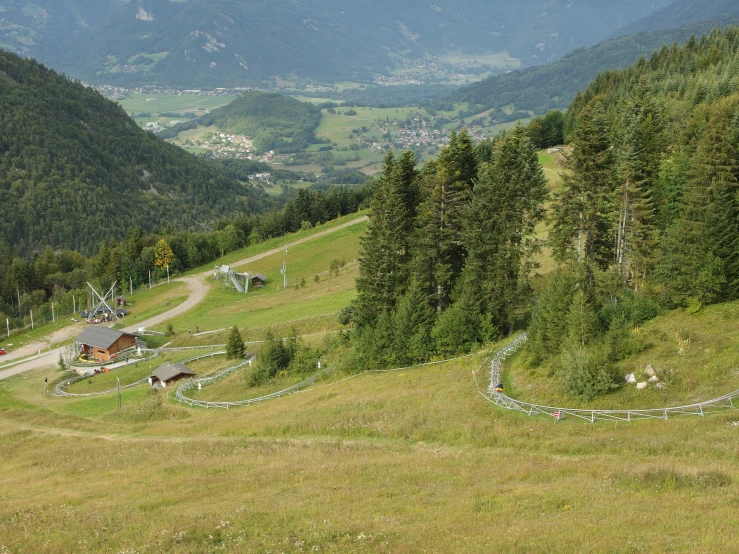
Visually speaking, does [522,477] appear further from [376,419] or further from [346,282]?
[346,282]

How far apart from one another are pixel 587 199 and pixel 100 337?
6363 centimetres

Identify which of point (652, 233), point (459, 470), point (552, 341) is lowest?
point (459, 470)

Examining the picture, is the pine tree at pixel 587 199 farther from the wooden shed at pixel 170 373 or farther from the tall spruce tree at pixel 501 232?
the wooden shed at pixel 170 373

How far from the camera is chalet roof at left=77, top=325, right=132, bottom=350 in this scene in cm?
7938

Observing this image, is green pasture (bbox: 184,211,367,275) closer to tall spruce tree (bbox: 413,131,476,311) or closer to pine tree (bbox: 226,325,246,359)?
pine tree (bbox: 226,325,246,359)

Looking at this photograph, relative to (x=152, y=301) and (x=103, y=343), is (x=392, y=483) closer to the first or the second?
(x=103, y=343)

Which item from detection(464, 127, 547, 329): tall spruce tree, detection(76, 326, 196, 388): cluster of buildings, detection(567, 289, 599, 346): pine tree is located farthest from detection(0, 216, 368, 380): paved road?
detection(567, 289, 599, 346): pine tree

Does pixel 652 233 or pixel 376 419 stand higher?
pixel 652 233

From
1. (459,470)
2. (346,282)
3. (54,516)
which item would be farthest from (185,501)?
(346,282)

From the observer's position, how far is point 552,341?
122ft

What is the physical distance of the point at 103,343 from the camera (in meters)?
79.4

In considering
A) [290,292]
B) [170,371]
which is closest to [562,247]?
[170,371]

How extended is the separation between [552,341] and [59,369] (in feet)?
209

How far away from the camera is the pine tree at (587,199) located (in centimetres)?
4144
